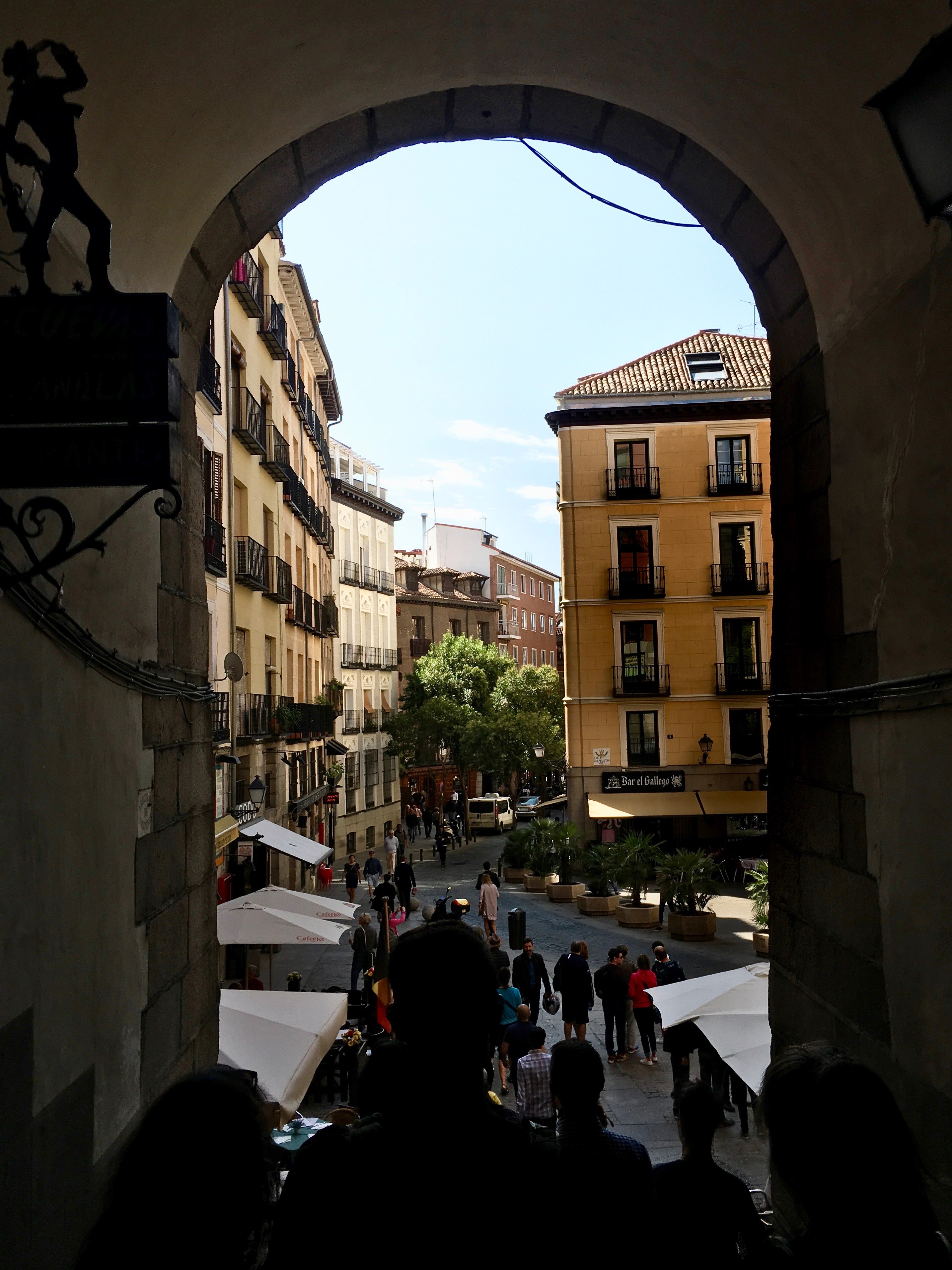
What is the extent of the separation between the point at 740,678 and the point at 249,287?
16552 mm

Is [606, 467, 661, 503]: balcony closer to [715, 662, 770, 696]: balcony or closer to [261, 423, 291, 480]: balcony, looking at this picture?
[715, 662, 770, 696]: balcony

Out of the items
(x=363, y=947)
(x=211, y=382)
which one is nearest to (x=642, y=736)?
(x=363, y=947)

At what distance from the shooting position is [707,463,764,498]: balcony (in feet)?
95.6

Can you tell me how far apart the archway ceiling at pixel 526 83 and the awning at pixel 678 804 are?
23.3 metres

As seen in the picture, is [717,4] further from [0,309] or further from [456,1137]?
[456,1137]

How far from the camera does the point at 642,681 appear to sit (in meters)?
29.0

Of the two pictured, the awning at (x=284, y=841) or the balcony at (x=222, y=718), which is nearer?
the awning at (x=284, y=841)

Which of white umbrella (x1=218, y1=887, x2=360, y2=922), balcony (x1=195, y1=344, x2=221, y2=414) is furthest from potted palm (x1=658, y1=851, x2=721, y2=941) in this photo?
balcony (x1=195, y1=344, x2=221, y2=414)

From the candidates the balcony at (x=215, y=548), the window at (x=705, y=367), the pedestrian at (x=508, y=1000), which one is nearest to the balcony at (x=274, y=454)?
the balcony at (x=215, y=548)

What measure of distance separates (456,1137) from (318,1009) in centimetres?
722

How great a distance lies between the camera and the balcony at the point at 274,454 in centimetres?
2123

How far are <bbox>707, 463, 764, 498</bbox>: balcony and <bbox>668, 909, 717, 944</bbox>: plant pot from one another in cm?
1399

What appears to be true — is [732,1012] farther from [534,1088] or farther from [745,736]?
[745,736]

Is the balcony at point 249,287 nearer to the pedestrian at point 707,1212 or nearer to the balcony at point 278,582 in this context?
the balcony at point 278,582
